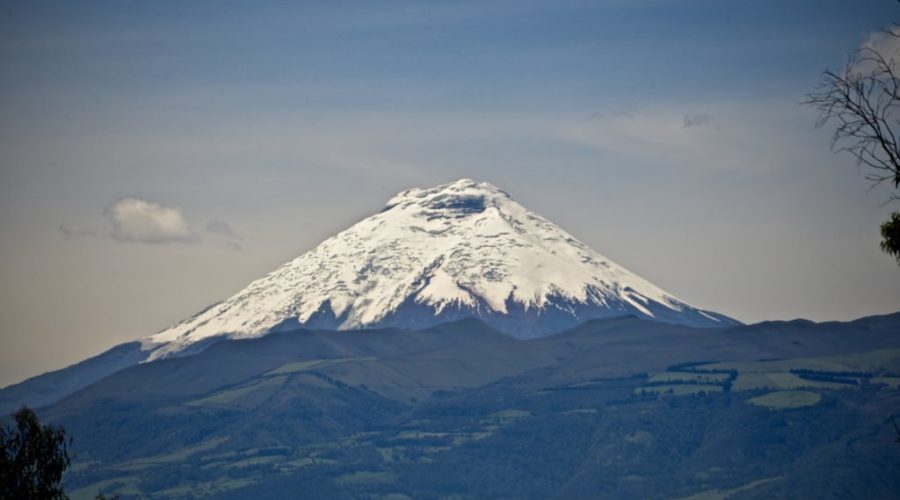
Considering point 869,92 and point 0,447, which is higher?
point 869,92

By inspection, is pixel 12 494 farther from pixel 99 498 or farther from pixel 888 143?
pixel 888 143

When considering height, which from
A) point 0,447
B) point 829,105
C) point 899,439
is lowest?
point 899,439

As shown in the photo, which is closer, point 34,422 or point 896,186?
point 896,186

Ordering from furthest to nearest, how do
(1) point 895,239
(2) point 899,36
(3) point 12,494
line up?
(3) point 12,494 → (1) point 895,239 → (2) point 899,36

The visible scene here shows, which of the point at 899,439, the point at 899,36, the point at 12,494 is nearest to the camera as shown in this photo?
the point at 899,36

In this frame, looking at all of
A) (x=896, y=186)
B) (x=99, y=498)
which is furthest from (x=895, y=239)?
(x=99, y=498)

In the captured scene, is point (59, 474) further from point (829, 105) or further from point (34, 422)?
point (829, 105)
